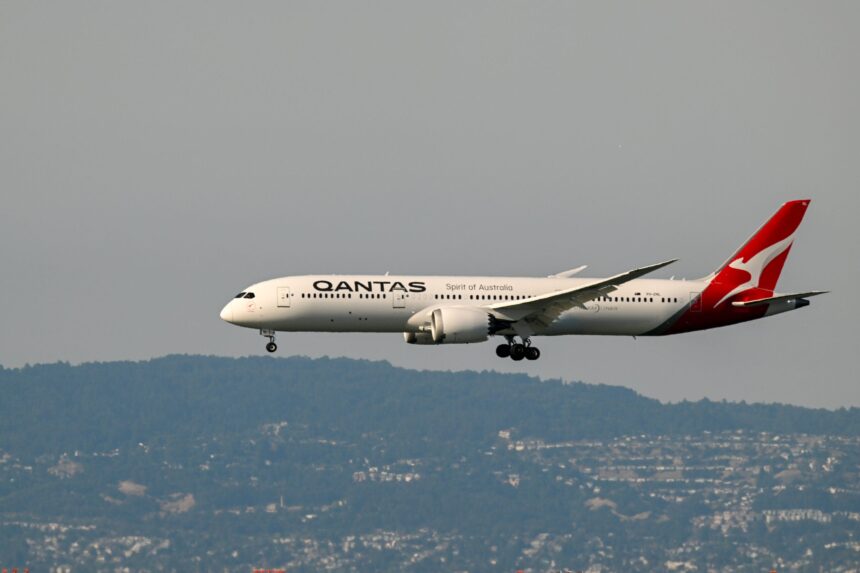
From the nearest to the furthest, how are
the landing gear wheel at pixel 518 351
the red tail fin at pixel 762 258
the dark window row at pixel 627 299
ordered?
the dark window row at pixel 627 299, the landing gear wheel at pixel 518 351, the red tail fin at pixel 762 258

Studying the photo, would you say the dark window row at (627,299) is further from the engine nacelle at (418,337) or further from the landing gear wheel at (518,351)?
the engine nacelle at (418,337)

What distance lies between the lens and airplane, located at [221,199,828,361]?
292 ft

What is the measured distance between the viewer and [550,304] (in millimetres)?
90250

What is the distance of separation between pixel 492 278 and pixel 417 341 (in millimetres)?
5320

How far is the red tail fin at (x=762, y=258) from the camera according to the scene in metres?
97.2

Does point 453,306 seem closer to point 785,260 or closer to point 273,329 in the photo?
point 273,329

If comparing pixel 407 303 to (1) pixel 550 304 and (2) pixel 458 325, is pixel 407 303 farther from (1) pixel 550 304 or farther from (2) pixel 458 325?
Answer: (1) pixel 550 304

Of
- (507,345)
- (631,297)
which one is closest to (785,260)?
(631,297)

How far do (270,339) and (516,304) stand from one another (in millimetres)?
13339

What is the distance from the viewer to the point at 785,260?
326 ft

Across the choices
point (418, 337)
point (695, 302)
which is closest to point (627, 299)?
point (695, 302)

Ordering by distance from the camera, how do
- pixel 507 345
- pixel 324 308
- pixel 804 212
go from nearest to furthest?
pixel 324 308 < pixel 507 345 < pixel 804 212

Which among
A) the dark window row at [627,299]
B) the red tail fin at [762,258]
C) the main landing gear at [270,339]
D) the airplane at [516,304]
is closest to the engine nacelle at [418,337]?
the airplane at [516,304]

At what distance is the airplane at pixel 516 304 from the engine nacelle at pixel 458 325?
52 millimetres
